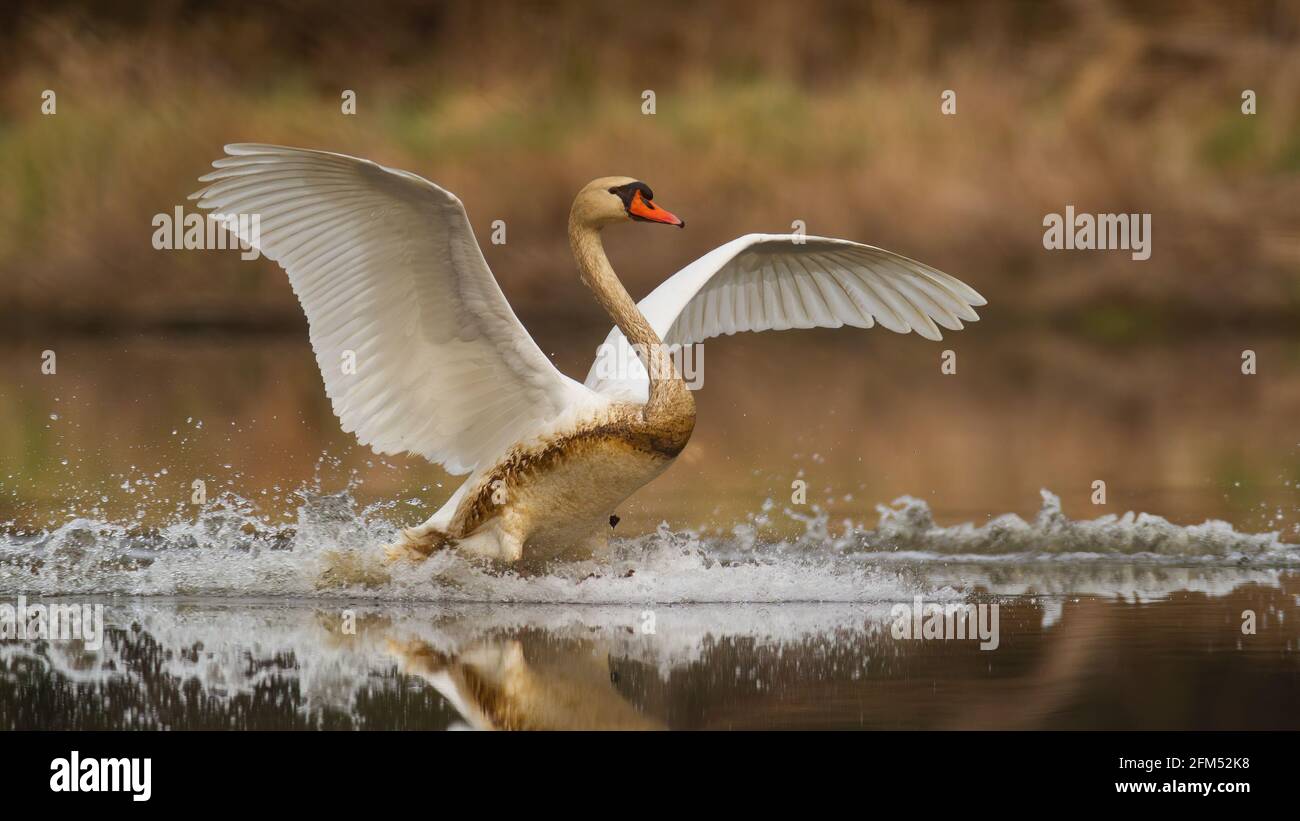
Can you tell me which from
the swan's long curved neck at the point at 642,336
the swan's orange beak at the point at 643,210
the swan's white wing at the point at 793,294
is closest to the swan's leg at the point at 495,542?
the swan's long curved neck at the point at 642,336

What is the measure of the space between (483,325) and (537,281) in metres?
9.75

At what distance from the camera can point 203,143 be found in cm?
1630

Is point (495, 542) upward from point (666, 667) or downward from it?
upward

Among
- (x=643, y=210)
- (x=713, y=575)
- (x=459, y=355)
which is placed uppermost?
(x=643, y=210)

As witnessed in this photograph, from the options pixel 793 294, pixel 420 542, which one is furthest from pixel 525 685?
pixel 793 294

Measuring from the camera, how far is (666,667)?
17.0ft

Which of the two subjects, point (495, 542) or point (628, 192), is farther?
point (628, 192)

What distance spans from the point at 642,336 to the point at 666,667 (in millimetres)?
1699

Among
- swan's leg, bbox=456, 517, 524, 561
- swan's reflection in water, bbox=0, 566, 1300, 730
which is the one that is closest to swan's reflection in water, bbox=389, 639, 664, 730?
swan's reflection in water, bbox=0, 566, 1300, 730

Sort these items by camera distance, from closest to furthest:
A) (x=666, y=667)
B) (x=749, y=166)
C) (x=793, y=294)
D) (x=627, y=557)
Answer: (x=666, y=667) < (x=627, y=557) < (x=793, y=294) < (x=749, y=166)

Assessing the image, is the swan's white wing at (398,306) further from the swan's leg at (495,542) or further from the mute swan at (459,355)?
the swan's leg at (495,542)

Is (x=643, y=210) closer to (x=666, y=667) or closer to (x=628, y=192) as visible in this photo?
(x=628, y=192)

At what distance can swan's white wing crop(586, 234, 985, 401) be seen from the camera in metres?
7.27

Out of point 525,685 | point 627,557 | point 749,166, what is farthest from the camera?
point 749,166
